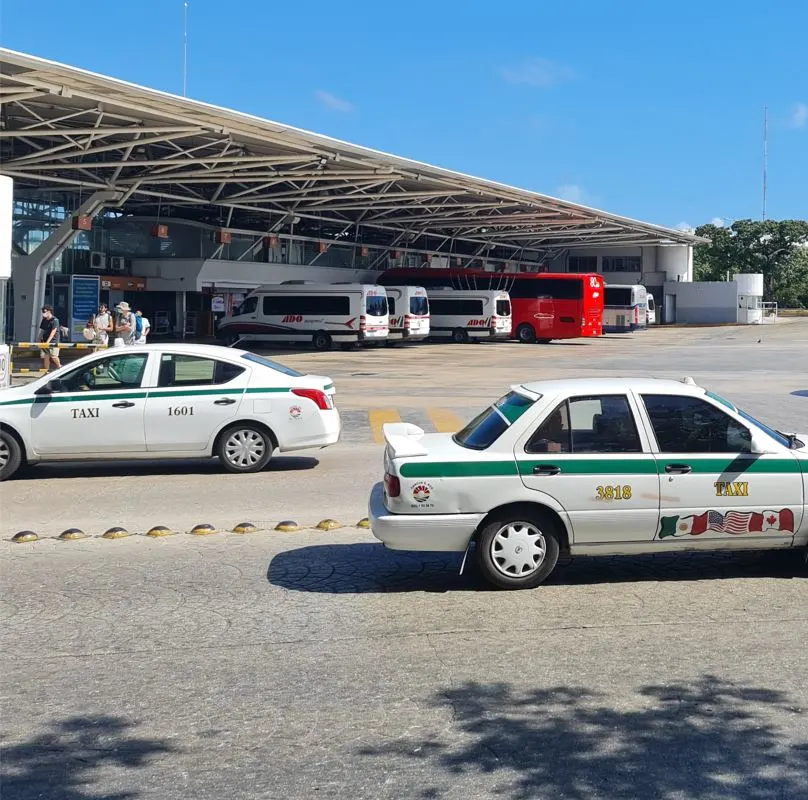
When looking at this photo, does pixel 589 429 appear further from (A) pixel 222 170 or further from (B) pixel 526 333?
(B) pixel 526 333

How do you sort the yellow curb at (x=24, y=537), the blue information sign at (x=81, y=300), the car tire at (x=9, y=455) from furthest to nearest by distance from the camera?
the blue information sign at (x=81, y=300) < the car tire at (x=9, y=455) < the yellow curb at (x=24, y=537)

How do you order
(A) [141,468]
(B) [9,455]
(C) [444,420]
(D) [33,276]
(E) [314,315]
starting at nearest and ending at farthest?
(B) [9,455], (A) [141,468], (C) [444,420], (D) [33,276], (E) [314,315]

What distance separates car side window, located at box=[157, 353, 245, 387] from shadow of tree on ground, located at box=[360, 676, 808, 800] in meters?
7.88

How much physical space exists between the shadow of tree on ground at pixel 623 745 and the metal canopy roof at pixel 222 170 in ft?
67.2

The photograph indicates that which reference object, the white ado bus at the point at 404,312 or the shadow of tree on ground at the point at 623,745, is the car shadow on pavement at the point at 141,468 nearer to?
the shadow of tree on ground at the point at 623,745

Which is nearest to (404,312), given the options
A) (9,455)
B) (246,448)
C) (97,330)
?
(97,330)

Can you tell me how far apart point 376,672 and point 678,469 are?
111 inches

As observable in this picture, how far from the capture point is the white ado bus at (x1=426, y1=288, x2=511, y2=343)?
5259cm

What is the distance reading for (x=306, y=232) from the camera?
60750 mm

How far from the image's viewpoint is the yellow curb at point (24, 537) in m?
9.55

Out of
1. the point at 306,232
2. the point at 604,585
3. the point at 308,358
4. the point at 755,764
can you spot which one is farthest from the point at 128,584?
the point at 306,232

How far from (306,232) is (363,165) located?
877 inches

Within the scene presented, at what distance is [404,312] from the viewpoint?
159 feet

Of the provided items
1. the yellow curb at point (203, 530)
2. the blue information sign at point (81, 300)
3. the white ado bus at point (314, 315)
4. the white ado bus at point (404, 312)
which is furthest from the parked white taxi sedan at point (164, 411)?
the white ado bus at point (404, 312)
